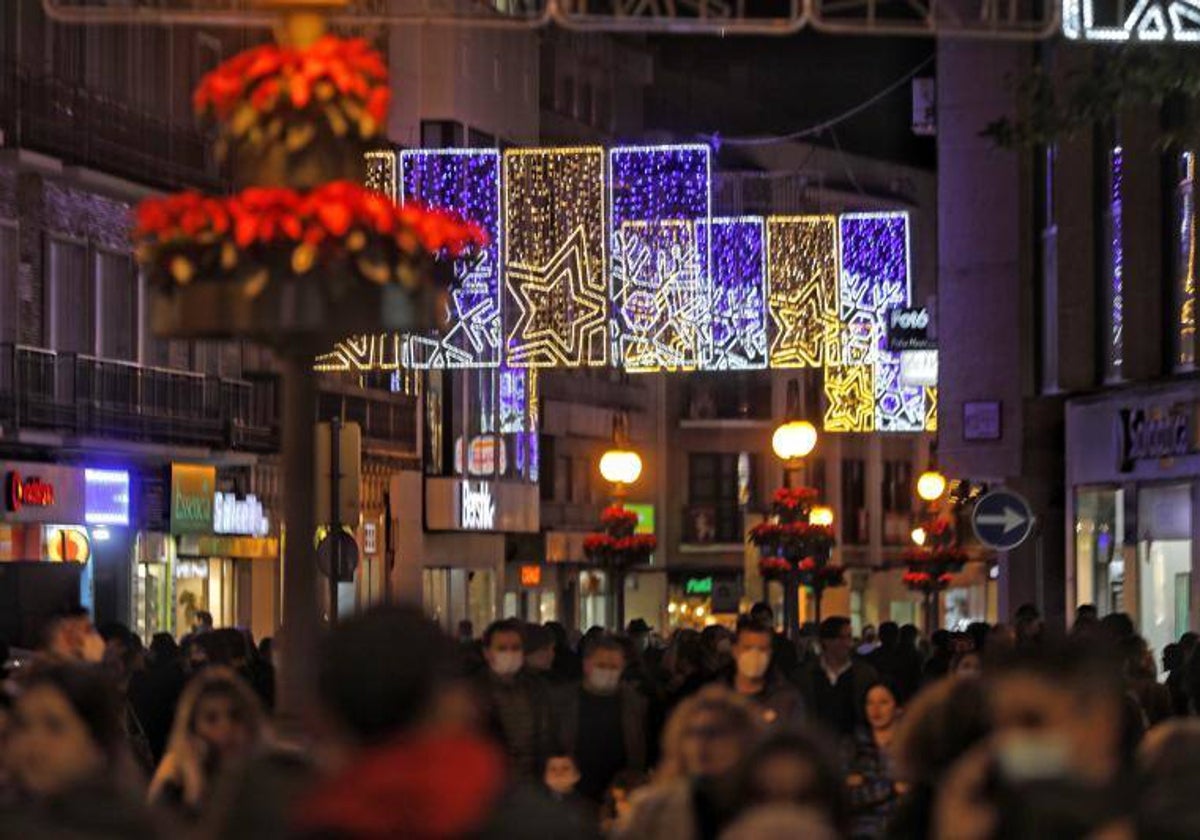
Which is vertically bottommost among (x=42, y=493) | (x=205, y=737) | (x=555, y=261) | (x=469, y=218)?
(x=205, y=737)

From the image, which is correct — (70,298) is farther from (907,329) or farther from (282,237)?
(282,237)

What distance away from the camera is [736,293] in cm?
4131

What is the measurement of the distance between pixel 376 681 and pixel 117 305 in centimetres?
3882

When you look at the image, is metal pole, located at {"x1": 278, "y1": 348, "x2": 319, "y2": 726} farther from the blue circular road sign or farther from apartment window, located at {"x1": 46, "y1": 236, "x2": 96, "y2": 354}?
apartment window, located at {"x1": 46, "y1": 236, "x2": 96, "y2": 354}

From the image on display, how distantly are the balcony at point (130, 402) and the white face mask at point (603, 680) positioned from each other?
22.9 meters

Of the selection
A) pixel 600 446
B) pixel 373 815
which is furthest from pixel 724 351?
pixel 600 446

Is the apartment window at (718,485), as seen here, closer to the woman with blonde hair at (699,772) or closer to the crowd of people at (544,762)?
the crowd of people at (544,762)

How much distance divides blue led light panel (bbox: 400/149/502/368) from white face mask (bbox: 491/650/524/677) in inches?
727

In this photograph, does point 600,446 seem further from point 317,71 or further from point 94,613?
point 317,71

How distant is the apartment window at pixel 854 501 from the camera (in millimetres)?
102438

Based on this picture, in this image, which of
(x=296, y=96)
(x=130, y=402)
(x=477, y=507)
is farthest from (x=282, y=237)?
(x=477, y=507)

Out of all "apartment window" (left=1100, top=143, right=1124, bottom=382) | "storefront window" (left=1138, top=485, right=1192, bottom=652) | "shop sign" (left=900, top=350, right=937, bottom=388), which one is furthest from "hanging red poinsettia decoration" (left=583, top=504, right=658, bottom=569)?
"storefront window" (left=1138, top=485, right=1192, bottom=652)

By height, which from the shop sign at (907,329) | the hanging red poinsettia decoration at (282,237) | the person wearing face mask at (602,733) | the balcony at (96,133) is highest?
the balcony at (96,133)

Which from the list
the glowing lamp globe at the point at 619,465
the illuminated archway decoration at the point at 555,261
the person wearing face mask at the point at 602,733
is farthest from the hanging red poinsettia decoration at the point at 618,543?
the person wearing face mask at the point at 602,733
